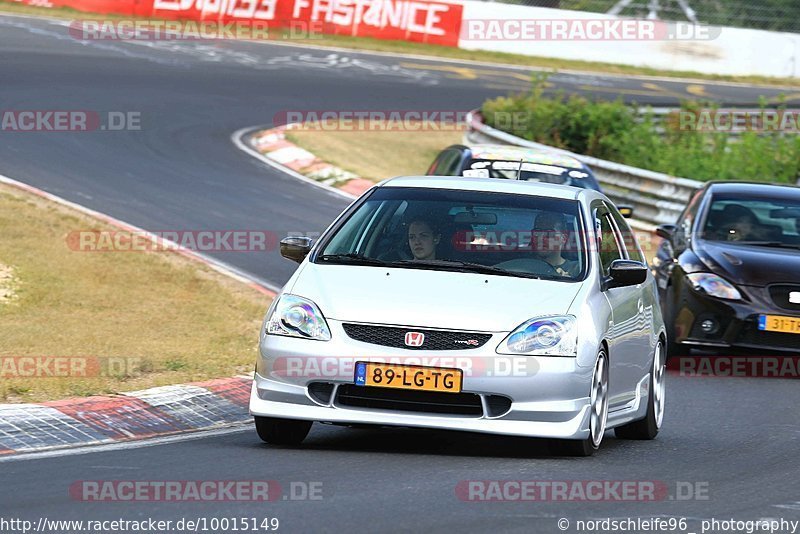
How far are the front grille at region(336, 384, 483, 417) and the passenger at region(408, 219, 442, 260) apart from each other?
113 cm

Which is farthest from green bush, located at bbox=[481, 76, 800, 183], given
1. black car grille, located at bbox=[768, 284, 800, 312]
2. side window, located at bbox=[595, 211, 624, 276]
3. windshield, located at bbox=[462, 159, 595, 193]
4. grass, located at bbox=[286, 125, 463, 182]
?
side window, located at bbox=[595, 211, 624, 276]

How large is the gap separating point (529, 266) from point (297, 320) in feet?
4.62

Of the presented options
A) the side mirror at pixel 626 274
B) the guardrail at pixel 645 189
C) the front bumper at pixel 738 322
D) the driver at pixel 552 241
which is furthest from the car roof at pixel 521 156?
the side mirror at pixel 626 274

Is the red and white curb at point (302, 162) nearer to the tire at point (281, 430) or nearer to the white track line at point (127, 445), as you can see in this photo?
the white track line at point (127, 445)

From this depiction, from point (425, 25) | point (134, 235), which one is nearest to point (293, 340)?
point (134, 235)

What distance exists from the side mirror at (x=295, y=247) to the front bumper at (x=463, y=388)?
982 millimetres

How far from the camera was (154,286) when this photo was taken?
14055 millimetres

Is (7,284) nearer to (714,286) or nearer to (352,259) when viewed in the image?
(352,259)

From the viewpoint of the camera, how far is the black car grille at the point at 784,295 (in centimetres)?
1295

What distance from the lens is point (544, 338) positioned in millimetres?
8078

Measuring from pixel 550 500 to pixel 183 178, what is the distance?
45.6ft

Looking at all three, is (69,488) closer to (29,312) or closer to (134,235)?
(29,312)

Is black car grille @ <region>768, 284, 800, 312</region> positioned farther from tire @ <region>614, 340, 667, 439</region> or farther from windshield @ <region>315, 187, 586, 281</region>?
windshield @ <region>315, 187, 586, 281</region>

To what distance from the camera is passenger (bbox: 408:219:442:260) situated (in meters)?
8.88
